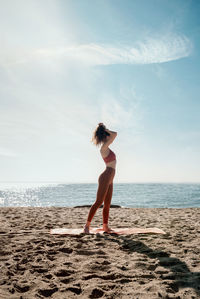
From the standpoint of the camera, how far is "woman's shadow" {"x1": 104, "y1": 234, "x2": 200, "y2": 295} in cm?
229

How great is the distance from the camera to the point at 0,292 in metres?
2.12

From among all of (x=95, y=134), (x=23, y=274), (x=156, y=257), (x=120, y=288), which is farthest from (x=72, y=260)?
(x=95, y=134)

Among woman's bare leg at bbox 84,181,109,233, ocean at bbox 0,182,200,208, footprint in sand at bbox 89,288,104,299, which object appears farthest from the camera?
ocean at bbox 0,182,200,208

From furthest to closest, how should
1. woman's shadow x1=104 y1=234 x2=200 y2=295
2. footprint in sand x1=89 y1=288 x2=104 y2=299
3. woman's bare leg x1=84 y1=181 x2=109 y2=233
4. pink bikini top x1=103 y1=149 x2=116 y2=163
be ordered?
1. pink bikini top x1=103 y1=149 x2=116 y2=163
2. woman's bare leg x1=84 y1=181 x2=109 y2=233
3. woman's shadow x1=104 y1=234 x2=200 y2=295
4. footprint in sand x1=89 y1=288 x2=104 y2=299

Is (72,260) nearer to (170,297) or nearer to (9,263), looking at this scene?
(9,263)

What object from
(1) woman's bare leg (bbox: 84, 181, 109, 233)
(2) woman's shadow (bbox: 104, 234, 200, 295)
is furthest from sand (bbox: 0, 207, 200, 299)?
(1) woman's bare leg (bbox: 84, 181, 109, 233)

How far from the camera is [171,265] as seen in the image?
2.83 meters

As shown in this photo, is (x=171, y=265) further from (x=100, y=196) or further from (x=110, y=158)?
(x=110, y=158)

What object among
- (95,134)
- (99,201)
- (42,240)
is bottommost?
(42,240)

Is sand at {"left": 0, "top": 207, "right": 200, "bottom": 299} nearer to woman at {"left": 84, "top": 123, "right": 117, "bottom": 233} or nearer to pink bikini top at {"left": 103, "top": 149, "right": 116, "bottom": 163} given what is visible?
woman at {"left": 84, "top": 123, "right": 117, "bottom": 233}

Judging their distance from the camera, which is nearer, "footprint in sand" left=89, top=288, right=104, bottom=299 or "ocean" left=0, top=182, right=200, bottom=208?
"footprint in sand" left=89, top=288, right=104, bottom=299

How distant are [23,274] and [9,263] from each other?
411mm

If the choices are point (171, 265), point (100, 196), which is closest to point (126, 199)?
point (100, 196)

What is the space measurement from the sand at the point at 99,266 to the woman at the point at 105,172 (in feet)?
1.98
